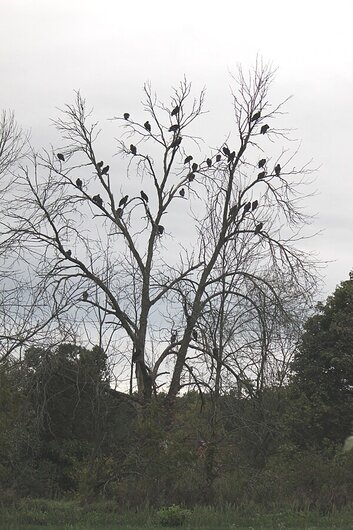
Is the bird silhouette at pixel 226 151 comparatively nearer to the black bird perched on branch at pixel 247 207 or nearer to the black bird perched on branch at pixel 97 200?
the black bird perched on branch at pixel 247 207

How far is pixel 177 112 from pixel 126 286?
5.29m

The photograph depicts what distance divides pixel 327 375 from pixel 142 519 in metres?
14.1

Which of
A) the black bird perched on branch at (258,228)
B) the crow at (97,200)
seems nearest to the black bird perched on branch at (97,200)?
the crow at (97,200)

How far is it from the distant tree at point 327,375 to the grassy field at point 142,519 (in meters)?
11.1

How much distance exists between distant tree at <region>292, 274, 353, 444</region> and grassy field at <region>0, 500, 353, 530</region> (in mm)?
11137

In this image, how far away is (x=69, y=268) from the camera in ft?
61.9

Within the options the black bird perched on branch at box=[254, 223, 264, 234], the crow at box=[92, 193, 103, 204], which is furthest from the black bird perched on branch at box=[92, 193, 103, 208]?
the black bird perched on branch at box=[254, 223, 264, 234]

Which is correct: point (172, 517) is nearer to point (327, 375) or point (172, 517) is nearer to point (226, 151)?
point (226, 151)

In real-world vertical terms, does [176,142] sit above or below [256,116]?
below

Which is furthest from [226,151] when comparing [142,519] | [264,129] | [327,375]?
[327,375]

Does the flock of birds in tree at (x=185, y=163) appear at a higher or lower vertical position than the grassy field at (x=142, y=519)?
higher

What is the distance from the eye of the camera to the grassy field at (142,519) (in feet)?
42.1

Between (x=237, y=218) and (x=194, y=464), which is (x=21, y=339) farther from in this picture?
(x=237, y=218)

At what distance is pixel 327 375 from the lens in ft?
86.6
